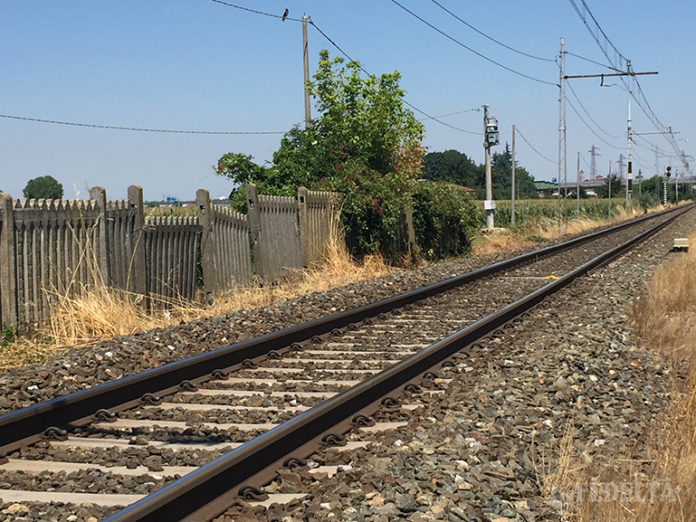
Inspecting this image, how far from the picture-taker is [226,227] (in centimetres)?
1450

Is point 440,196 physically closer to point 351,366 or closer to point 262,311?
point 262,311

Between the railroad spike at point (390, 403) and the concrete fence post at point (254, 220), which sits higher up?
the concrete fence post at point (254, 220)

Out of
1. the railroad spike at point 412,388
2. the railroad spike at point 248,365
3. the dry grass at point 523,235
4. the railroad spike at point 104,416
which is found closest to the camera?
the railroad spike at point 104,416

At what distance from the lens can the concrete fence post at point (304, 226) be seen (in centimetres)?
1762

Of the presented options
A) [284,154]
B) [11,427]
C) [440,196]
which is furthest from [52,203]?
[440,196]

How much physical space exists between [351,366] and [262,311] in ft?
13.5

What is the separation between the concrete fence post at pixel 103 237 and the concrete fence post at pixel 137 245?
50cm

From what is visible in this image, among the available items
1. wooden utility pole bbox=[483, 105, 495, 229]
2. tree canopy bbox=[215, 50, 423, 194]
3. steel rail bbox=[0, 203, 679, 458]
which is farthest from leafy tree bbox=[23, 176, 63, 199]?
steel rail bbox=[0, 203, 679, 458]

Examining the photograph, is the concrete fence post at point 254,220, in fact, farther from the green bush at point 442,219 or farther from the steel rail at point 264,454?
the green bush at point 442,219

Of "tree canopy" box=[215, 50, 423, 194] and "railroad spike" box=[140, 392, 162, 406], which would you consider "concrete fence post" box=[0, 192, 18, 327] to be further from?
"tree canopy" box=[215, 50, 423, 194]

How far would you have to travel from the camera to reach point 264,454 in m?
5.00

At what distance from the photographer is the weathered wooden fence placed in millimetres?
9781

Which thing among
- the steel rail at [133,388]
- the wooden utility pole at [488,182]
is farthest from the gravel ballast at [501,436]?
the wooden utility pole at [488,182]

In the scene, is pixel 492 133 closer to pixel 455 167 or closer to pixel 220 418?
pixel 220 418
